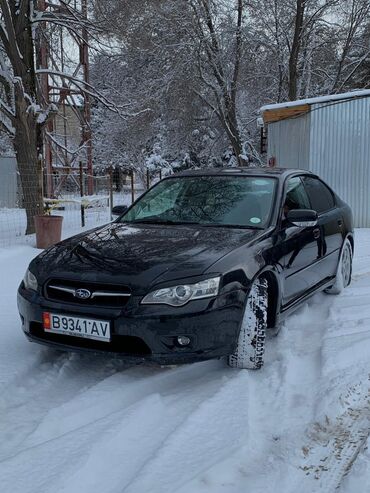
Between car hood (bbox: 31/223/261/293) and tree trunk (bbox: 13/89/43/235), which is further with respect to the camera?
tree trunk (bbox: 13/89/43/235)

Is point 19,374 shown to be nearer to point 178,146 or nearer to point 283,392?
point 283,392

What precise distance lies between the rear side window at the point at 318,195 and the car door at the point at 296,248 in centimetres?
14

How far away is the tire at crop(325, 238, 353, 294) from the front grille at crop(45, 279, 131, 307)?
3.13 metres

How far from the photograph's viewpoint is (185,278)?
3.31 m

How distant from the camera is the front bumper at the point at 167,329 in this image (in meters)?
3.24

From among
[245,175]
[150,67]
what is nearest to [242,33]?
[150,67]

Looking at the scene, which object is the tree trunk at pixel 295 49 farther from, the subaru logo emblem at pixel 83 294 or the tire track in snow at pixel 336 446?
the tire track in snow at pixel 336 446

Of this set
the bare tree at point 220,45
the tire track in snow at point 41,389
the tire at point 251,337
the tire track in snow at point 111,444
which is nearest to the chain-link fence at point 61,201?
the bare tree at point 220,45

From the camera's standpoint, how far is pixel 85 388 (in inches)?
136

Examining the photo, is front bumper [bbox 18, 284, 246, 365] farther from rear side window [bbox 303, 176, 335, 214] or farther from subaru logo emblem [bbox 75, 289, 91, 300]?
rear side window [bbox 303, 176, 335, 214]

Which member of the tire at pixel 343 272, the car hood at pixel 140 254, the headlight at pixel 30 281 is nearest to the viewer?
the car hood at pixel 140 254

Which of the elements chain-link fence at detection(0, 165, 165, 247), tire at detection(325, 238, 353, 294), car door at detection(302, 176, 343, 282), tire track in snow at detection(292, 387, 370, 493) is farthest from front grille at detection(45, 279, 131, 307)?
chain-link fence at detection(0, 165, 165, 247)

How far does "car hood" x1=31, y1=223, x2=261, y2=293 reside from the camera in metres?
3.37

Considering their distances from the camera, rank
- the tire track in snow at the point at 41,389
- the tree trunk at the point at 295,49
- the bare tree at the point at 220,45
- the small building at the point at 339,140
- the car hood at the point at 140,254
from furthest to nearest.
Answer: the bare tree at the point at 220,45
the tree trunk at the point at 295,49
the small building at the point at 339,140
the car hood at the point at 140,254
the tire track in snow at the point at 41,389
